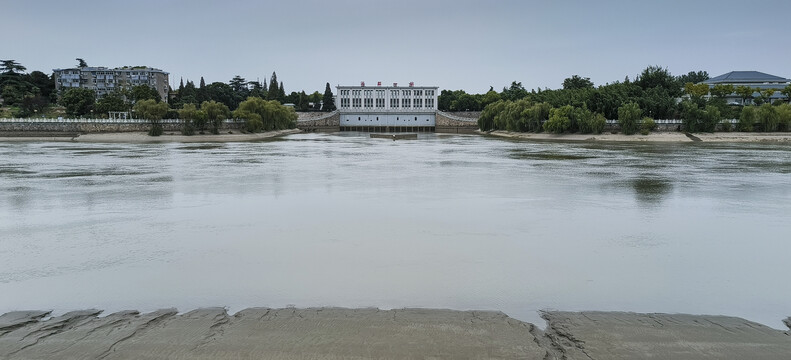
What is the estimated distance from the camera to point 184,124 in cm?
8062

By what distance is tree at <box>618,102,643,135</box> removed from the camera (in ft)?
242

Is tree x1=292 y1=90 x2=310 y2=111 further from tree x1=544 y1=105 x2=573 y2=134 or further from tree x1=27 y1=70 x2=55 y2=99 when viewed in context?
tree x1=544 y1=105 x2=573 y2=134

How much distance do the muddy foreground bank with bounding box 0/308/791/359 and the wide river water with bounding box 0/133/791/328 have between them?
28.0 inches

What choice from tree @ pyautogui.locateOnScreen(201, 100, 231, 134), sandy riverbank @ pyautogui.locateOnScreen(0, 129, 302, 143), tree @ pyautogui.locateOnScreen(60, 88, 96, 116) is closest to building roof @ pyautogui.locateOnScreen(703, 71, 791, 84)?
sandy riverbank @ pyautogui.locateOnScreen(0, 129, 302, 143)

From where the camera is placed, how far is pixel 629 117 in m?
73.6

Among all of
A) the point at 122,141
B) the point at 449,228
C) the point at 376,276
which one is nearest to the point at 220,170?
the point at 449,228

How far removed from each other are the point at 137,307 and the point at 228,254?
3595 millimetres

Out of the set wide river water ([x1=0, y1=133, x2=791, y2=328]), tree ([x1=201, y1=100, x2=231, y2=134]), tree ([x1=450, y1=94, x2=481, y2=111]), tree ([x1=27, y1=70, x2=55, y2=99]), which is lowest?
Answer: wide river water ([x1=0, y1=133, x2=791, y2=328])

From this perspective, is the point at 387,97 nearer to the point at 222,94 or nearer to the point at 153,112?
the point at 222,94

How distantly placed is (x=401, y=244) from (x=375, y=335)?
6.14 meters

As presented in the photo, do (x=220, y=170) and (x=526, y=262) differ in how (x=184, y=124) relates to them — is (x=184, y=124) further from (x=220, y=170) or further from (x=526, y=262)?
(x=526, y=262)

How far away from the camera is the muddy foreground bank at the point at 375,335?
6848 mm

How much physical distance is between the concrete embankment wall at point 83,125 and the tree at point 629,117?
5416 centimetres

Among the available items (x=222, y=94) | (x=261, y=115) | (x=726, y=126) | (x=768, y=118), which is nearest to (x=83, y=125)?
(x=261, y=115)
